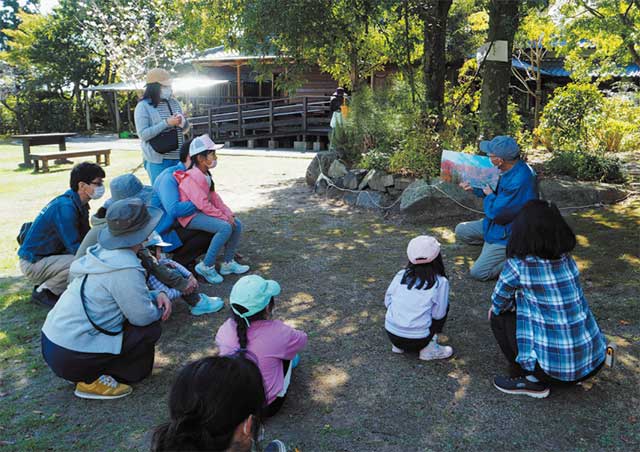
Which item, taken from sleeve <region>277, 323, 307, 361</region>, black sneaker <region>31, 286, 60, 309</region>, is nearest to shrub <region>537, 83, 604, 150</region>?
sleeve <region>277, 323, 307, 361</region>

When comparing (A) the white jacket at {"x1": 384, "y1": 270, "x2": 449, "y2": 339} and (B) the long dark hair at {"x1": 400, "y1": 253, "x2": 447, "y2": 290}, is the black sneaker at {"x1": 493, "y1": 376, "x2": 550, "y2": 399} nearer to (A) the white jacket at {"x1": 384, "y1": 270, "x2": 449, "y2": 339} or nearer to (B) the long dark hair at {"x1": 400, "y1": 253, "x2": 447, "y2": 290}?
(A) the white jacket at {"x1": 384, "y1": 270, "x2": 449, "y2": 339}

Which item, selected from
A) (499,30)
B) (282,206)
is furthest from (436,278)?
(499,30)

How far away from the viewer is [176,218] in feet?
15.8

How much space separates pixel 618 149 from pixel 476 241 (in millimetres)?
6075

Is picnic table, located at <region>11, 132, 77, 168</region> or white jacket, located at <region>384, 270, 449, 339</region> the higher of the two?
picnic table, located at <region>11, 132, 77, 168</region>

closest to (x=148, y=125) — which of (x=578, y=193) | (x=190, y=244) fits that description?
(x=190, y=244)

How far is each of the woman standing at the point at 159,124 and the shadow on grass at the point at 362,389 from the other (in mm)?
1588

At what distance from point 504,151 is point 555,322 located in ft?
6.73

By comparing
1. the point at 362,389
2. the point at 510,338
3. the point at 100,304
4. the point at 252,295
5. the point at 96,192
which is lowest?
the point at 362,389

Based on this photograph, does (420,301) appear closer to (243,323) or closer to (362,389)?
(362,389)

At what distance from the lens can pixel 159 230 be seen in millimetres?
4727

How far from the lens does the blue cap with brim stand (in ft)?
8.91

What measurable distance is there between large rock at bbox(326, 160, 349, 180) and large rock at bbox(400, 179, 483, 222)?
197 centimetres

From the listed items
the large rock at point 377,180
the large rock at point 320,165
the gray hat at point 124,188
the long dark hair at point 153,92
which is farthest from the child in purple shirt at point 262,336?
the large rock at point 320,165
